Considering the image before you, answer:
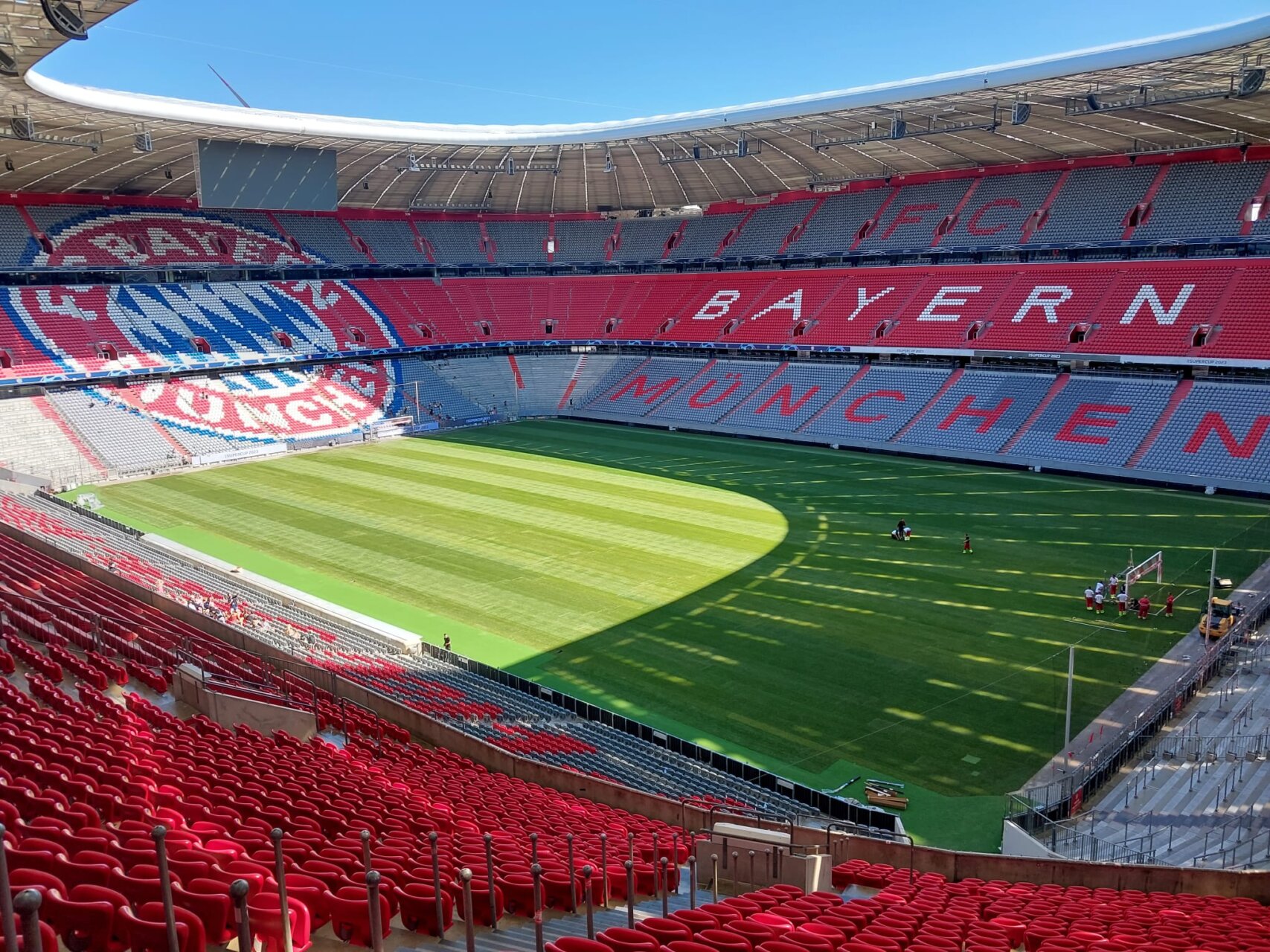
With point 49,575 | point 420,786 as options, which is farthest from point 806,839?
point 49,575

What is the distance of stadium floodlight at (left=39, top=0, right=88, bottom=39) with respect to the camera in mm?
18234

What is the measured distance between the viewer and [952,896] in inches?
385

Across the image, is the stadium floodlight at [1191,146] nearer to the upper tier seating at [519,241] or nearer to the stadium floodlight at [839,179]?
the stadium floodlight at [839,179]

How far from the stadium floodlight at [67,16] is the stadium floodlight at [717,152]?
104ft

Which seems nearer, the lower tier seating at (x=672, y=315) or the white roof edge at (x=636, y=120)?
the white roof edge at (x=636, y=120)

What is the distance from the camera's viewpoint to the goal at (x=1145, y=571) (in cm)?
2444

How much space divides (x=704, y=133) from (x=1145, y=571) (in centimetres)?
2995

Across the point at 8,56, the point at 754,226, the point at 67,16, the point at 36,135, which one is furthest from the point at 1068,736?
the point at 754,226

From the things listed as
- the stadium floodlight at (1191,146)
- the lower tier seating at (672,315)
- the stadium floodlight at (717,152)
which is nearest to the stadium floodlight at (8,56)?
the lower tier seating at (672,315)

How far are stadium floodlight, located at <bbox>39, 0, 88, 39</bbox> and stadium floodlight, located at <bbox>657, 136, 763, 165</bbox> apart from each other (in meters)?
31.6

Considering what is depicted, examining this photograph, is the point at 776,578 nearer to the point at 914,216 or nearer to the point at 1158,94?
the point at 1158,94

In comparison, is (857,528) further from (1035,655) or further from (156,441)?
(156,441)

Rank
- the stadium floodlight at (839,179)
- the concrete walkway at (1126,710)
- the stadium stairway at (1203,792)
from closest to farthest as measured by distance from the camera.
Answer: the stadium stairway at (1203,792) < the concrete walkway at (1126,710) < the stadium floodlight at (839,179)

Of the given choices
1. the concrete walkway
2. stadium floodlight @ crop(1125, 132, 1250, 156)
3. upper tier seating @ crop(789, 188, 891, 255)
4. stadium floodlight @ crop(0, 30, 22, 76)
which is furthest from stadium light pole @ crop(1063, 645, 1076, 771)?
upper tier seating @ crop(789, 188, 891, 255)
